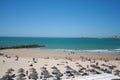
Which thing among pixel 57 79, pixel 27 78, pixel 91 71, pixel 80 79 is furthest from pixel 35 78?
pixel 80 79

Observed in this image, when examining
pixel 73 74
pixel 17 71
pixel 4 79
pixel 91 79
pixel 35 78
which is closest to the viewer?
pixel 91 79

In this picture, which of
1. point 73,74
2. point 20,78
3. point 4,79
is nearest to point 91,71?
point 73,74

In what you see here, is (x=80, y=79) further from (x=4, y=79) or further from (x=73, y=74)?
(x=73, y=74)

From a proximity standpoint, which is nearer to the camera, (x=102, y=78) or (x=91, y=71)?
(x=102, y=78)

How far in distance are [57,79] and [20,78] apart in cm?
470

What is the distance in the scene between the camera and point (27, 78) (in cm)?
2416

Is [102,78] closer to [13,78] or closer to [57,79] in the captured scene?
[57,79]

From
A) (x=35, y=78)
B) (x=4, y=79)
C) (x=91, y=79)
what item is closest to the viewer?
(x=91, y=79)

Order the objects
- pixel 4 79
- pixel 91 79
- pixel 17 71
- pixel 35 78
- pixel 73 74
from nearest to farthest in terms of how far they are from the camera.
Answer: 1. pixel 91 79
2. pixel 4 79
3. pixel 35 78
4. pixel 73 74
5. pixel 17 71

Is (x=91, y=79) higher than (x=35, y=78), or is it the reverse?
(x=91, y=79)

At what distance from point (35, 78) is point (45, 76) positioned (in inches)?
60.1

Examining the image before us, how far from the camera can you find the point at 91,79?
12148 mm

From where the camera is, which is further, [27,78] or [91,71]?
[91,71]

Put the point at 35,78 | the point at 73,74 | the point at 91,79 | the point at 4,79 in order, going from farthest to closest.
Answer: the point at 73,74
the point at 35,78
the point at 4,79
the point at 91,79
